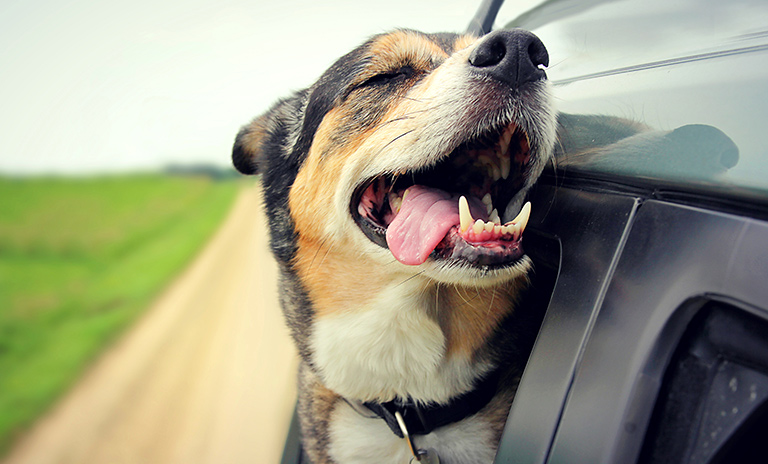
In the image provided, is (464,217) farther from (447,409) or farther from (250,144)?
(250,144)

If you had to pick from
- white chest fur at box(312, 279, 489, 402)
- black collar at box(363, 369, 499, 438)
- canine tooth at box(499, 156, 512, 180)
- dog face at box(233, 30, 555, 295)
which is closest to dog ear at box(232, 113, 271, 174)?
dog face at box(233, 30, 555, 295)

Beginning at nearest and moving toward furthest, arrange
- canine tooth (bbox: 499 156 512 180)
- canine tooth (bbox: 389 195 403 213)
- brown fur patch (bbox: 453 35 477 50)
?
canine tooth (bbox: 499 156 512 180)
canine tooth (bbox: 389 195 403 213)
brown fur patch (bbox: 453 35 477 50)

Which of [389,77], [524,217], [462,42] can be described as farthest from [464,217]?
[462,42]

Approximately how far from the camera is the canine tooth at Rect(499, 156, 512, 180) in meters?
1.76

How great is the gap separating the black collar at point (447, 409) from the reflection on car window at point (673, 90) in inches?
34.6

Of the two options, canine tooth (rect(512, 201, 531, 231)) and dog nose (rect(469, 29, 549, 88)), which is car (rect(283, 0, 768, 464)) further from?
dog nose (rect(469, 29, 549, 88))

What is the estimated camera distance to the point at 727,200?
85cm

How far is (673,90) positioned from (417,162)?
0.81 m

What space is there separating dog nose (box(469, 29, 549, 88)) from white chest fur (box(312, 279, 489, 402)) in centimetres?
80

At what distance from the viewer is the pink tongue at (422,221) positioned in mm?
1574

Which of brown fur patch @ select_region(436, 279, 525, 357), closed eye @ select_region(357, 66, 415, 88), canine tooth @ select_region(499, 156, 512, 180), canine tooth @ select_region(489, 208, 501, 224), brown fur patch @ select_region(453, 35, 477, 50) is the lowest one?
brown fur patch @ select_region(436, 279, 525, 357)

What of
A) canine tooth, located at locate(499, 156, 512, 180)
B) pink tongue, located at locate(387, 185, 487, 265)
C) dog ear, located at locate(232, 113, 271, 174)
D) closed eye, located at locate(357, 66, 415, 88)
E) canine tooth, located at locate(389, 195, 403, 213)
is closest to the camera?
pink tongue, located at locate(387, 185, 487, 265)

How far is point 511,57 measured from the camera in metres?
1.56

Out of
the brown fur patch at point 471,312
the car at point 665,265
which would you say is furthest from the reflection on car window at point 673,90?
the brown fur patch at point 471,312
